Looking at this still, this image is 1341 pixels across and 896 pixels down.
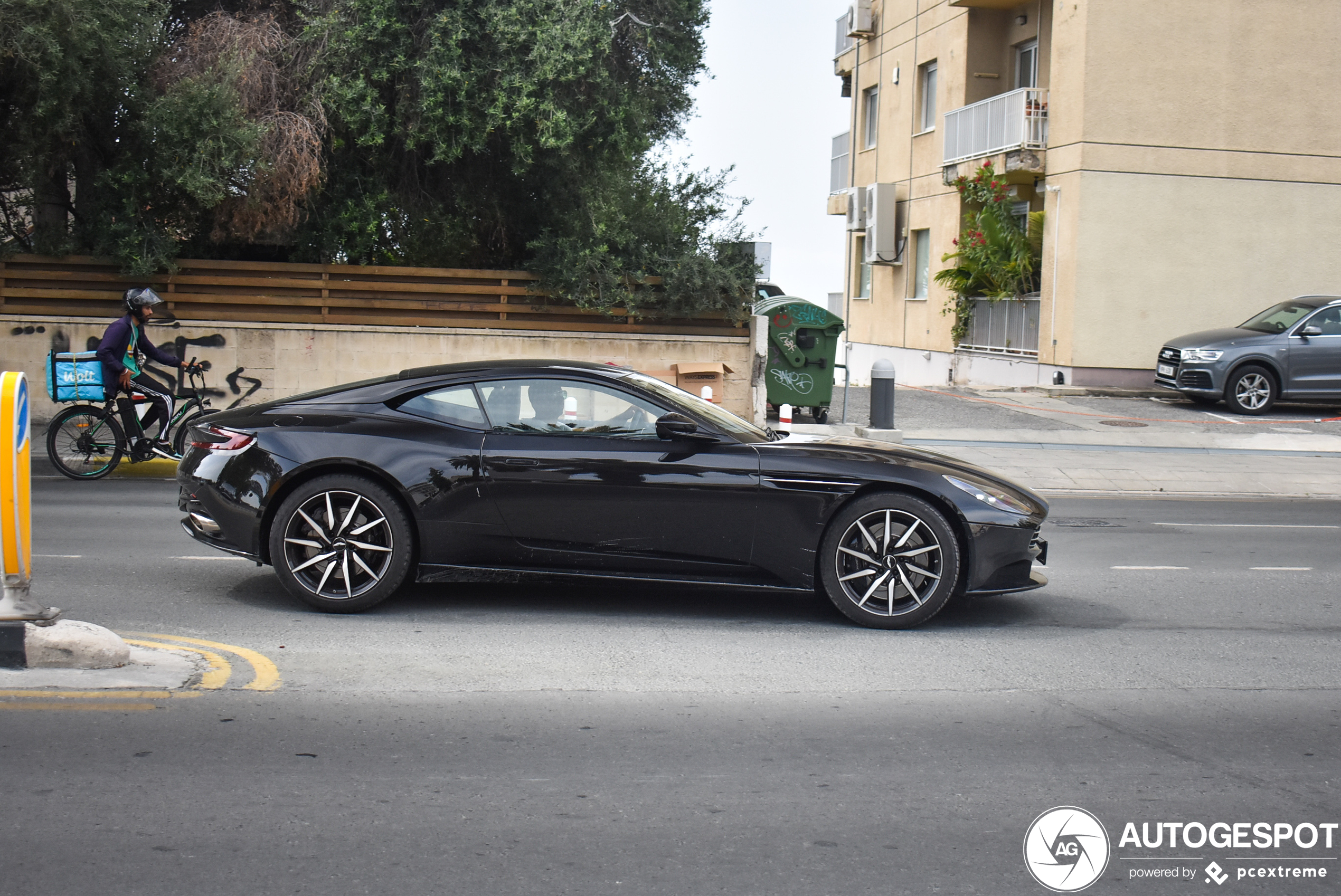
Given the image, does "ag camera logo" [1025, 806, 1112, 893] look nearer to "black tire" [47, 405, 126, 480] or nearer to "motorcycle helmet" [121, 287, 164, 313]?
"motorcycle helmet" [121, 287, 164, 313]

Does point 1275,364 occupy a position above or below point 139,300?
below

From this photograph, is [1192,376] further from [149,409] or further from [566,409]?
[566,409]

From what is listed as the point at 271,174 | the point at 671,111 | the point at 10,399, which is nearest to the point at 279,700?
the point at 10,399

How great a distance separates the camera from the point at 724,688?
18.2 ft

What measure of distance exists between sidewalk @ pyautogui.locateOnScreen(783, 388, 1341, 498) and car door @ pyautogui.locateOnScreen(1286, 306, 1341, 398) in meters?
0.51

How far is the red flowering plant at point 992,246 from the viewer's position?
2403 centimetres

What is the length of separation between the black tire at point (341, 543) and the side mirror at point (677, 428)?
1.42 metres

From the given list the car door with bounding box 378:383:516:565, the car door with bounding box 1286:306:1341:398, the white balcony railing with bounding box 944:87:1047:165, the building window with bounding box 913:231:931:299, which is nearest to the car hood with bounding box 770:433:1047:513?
the car door with bounding box 378:383:516:565

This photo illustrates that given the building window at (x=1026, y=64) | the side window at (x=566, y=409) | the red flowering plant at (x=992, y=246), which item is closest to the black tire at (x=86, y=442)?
the side window at (x=566, y=409)

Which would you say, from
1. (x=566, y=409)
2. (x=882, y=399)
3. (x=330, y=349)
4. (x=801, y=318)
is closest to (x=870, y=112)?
(x=801, y=318)

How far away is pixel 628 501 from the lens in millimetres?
6566

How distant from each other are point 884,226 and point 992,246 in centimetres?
526

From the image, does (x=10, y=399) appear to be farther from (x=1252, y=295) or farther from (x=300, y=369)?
(x=1252, y=295)

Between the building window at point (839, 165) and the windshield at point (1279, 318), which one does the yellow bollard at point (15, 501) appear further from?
the building window at point (839, 165)
